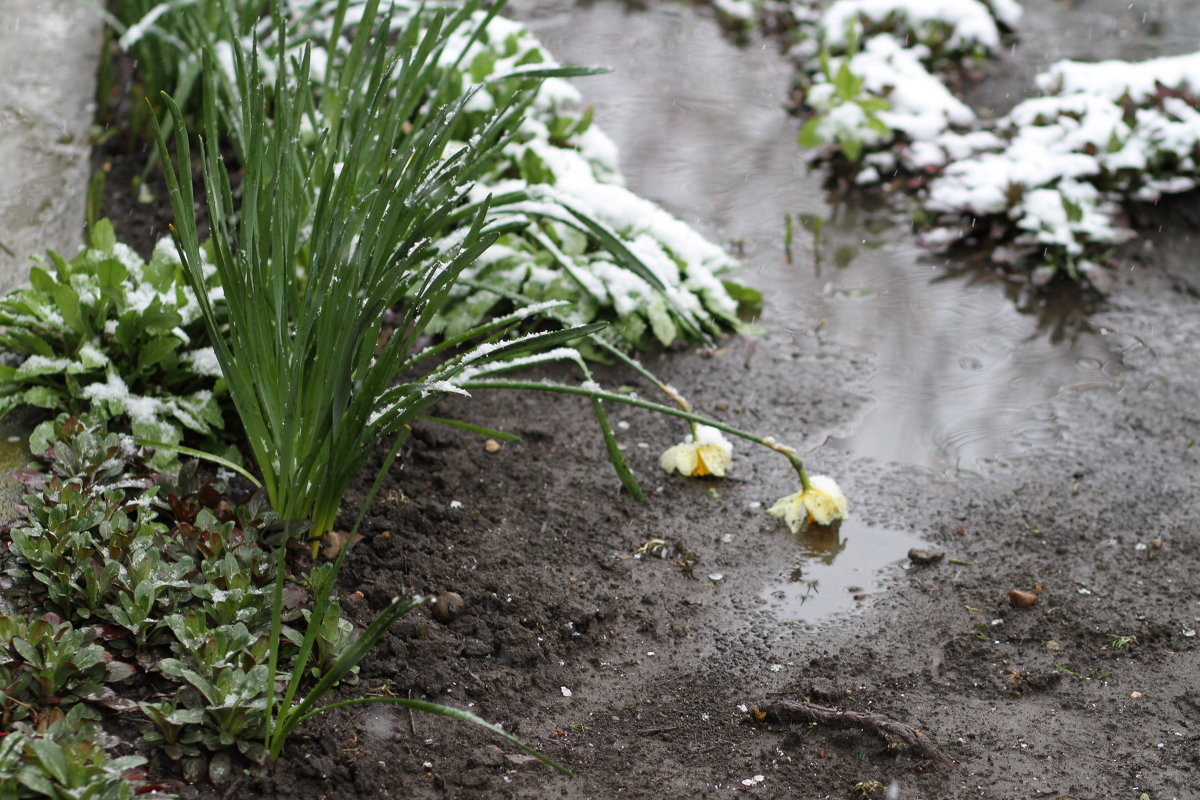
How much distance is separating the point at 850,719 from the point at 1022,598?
624 mm

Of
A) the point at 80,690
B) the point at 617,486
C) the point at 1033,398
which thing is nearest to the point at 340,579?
the point at 80,690

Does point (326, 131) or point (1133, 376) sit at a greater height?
point (326, 131)

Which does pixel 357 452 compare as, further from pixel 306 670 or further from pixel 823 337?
pixel 823 337

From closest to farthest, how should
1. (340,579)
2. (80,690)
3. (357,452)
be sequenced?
(80,690) < (357,452) < (340,579)

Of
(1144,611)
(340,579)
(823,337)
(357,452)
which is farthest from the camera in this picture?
(823,337)

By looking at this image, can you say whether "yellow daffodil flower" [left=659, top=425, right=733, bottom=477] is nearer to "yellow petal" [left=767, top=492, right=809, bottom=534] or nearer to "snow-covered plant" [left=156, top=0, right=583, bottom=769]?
"yellow petal" [left=767, top=492, right=809, bottom=534]

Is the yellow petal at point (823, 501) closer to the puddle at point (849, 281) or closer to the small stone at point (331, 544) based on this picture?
the puddle at point (849, 281)

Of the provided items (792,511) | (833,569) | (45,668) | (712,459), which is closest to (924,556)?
(833,569)

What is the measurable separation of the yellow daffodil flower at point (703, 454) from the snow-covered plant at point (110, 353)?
111 centimetres

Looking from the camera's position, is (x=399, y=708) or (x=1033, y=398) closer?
(x=399, y=708)

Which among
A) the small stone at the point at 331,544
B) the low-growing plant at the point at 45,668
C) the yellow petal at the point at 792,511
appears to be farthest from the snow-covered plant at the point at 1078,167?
the low-growing plant at the point at 45,668

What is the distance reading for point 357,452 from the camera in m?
2.15

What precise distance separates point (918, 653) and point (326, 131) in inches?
64.3

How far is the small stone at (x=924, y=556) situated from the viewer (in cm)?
262
